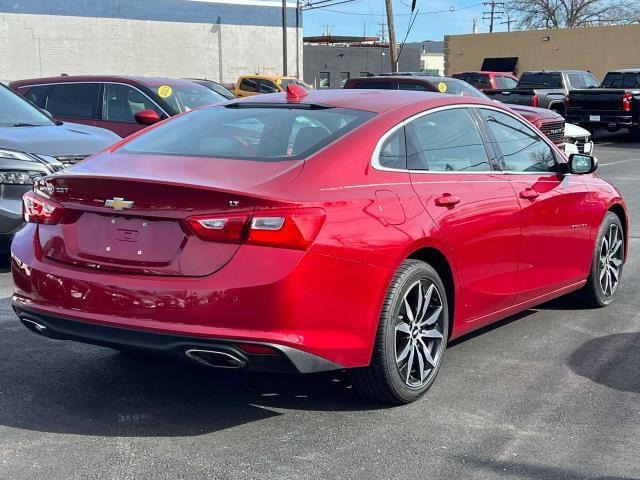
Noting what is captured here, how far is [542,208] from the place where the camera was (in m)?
5.45

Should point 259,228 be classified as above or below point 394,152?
below

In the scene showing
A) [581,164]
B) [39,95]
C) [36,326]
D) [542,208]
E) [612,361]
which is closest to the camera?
[36,326]

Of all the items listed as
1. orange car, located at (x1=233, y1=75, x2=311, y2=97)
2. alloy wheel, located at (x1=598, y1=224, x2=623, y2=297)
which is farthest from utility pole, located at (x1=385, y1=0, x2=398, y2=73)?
alloy wheel, located at (x1=598, y1=224, x2=623, y2=297)

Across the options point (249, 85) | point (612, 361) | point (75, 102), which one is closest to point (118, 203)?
point (612, 361)

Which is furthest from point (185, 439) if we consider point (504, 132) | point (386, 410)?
point (504, 132)

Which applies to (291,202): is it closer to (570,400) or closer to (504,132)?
(570,400)

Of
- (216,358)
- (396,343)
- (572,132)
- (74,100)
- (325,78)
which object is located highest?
(325,78)

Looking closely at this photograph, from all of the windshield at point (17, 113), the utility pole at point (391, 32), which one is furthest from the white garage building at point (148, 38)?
the windshield at point (17, 113)

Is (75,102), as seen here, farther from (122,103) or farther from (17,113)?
(17,113)

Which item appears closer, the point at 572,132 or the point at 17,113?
the point at 17,113

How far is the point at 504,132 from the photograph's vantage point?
5.48 meters

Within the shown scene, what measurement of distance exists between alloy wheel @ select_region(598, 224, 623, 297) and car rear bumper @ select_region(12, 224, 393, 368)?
293 centimetres

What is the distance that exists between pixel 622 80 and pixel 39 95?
19659mm

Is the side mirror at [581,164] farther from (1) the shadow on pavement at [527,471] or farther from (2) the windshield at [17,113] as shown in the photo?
(2) the windshield at [17,113]
